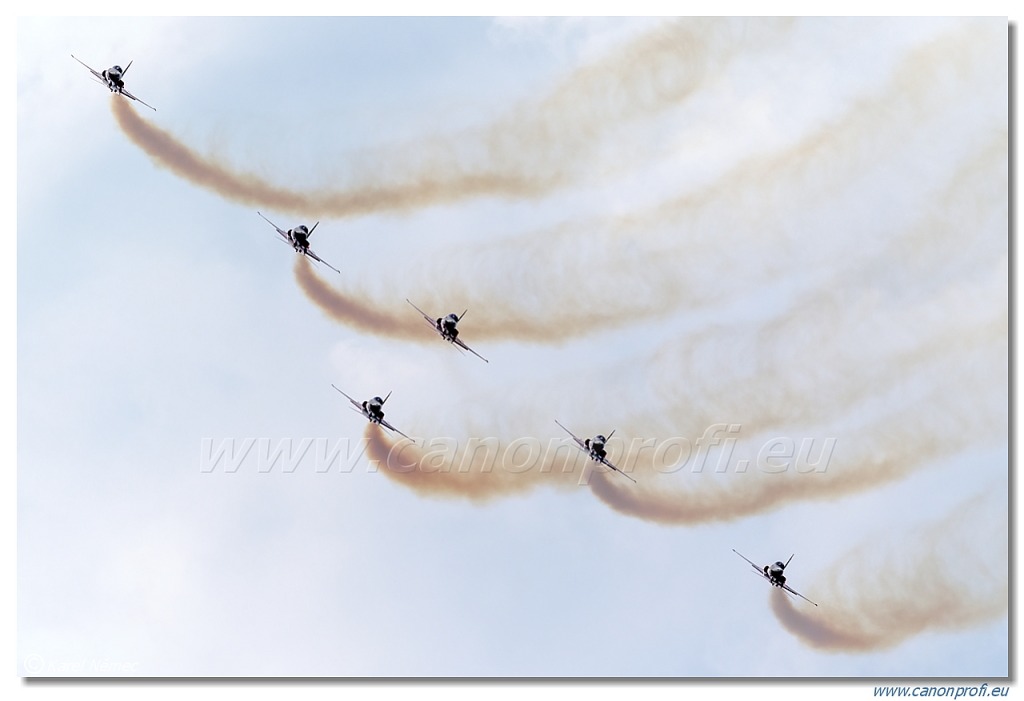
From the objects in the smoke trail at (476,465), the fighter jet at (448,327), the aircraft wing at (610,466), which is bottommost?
the smoke trail at (476,465)

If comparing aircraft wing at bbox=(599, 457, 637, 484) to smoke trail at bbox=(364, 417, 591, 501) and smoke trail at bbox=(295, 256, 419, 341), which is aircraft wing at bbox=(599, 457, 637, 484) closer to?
smoke trail at bbox=(364, 417, 591, 501)

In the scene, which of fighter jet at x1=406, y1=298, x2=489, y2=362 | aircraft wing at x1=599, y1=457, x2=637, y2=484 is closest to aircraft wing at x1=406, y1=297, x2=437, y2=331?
fighter jet at x1=406, y1=298, x2=489, y2=362

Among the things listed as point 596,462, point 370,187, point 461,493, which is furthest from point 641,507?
point 370,187

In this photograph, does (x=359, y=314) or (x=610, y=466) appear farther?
(x=359, y=314)

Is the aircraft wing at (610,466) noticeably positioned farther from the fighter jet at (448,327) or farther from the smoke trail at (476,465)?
the fighter jet at (448,327)

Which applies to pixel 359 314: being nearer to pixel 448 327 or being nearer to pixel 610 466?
pixel 448 327

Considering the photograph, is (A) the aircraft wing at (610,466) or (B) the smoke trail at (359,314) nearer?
(A) the aircraft wing at (610,466)

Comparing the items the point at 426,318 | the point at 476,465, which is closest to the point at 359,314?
the point at 426,318

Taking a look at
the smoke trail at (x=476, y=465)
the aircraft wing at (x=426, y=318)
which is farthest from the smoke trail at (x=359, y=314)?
the smoke trail at (x=476, y=465)

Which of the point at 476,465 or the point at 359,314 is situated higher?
the point at 359,314
